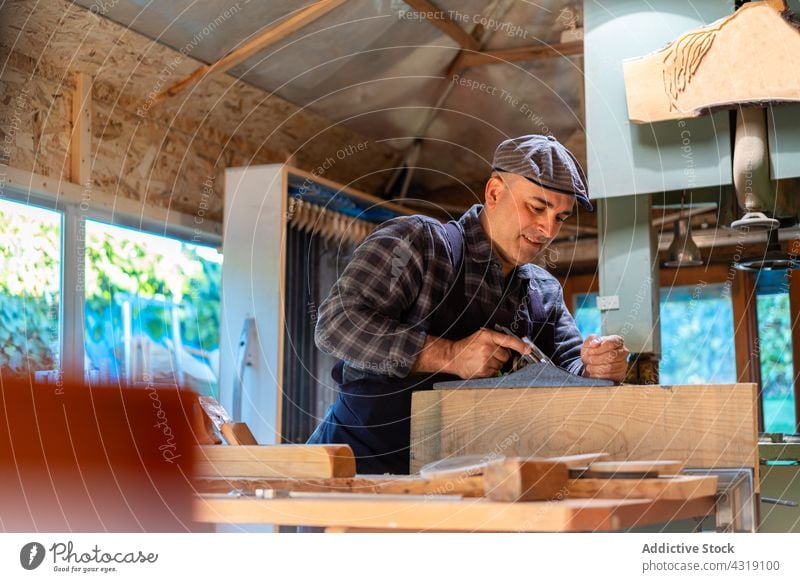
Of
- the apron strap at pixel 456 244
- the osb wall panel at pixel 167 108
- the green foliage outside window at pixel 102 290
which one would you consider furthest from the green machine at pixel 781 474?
the osb wall panel at pixel 167 108

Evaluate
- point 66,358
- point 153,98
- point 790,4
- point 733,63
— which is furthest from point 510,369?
point 153,98

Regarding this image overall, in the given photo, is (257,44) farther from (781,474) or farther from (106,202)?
(781,474)

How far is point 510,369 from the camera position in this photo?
1732 millimetres

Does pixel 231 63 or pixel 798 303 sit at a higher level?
pixel 231 63

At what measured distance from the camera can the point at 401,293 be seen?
184 centimetres

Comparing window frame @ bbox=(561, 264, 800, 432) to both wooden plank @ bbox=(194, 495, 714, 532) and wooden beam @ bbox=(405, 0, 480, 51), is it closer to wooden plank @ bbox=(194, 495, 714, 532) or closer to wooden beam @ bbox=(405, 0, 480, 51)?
wooden beam @ bbox=(405, 0, 480, 51)

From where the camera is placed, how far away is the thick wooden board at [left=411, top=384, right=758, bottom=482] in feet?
4.19

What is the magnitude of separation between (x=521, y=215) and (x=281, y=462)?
84 centimetres

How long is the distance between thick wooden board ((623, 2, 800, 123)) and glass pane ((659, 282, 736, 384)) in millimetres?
1815

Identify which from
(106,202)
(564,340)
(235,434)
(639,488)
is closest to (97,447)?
(235,434)

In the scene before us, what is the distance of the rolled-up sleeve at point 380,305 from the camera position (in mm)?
1714

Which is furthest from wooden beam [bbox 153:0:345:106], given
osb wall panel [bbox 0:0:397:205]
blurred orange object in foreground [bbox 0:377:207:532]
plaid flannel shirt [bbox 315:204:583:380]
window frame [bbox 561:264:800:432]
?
blurred orange object in foreground [bbox 0:377:207:532]

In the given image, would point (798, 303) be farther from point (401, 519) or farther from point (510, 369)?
point (401, 519)

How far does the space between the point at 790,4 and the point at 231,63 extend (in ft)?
5.86
